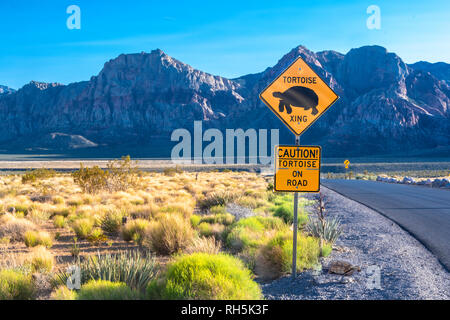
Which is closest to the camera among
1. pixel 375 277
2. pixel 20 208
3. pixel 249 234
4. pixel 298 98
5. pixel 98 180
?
pixel 375 277

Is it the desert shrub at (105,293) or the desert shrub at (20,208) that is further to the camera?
the desert shrub at (20,208)

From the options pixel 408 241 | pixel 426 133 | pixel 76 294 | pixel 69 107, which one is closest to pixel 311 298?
pixel 76 294

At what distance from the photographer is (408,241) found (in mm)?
8336

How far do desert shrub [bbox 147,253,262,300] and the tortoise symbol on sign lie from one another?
2664 mm

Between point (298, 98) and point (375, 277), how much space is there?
121 inches

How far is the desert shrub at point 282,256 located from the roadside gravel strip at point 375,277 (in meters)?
0.22

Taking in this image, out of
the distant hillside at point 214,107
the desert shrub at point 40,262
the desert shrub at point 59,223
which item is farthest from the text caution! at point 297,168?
the distant hillside at point 214,107

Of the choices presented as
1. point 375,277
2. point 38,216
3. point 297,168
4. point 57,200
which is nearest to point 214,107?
point 57,200

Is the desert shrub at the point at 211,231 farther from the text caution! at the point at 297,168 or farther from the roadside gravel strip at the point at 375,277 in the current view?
the text caution! at the point at 297,168

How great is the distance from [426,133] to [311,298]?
139 metres

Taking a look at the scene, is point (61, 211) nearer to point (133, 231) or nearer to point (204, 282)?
point (133, 231)

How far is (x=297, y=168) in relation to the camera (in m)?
5.48

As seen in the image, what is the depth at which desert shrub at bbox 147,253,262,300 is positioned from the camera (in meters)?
4.29

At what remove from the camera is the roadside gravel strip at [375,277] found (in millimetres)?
4934
